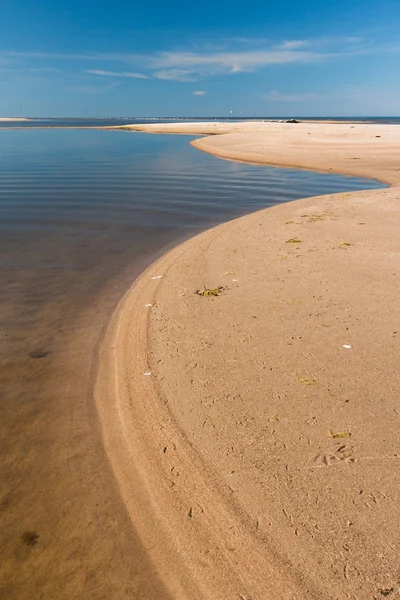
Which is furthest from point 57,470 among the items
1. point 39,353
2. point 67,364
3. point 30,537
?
point 39,353

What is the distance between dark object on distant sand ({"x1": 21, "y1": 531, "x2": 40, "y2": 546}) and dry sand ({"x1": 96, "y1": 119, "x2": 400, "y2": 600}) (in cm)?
68

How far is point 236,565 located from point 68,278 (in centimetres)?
624

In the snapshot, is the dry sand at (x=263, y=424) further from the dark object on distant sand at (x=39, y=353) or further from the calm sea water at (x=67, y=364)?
the dark object on distant sand at (x=39, y=353)

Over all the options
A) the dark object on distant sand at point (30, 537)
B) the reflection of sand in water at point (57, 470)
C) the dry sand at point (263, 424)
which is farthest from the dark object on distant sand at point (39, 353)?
the dark object on distant sand at point (30, 537)

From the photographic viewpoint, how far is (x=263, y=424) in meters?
3.62

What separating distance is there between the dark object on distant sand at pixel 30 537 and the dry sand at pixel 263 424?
2.22ft

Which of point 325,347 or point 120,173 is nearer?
point 325,347

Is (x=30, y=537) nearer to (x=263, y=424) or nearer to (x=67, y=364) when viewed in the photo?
(x=263, y=424)

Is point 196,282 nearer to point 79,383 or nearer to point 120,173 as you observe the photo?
point 79,383

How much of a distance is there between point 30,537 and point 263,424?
6.43ft

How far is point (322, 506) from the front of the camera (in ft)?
9.24

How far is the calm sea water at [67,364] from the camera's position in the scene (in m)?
2.80

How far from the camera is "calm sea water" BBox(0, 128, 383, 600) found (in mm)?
2805

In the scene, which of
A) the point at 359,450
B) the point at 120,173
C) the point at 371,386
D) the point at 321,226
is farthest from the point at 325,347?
the point at 120,173
